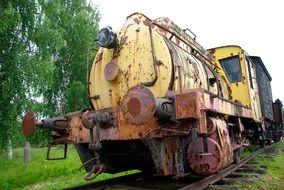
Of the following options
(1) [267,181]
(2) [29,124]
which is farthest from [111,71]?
(1) [267,181]

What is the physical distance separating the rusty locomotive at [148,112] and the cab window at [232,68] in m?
2.37

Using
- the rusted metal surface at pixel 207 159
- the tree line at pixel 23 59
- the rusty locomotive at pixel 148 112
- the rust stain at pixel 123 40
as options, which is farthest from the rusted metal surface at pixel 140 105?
the tree line at pixel 23 59

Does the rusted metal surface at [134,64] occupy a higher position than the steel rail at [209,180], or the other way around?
the rusted metal surface at [134,64]

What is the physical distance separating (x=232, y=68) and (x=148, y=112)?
583 centimetres

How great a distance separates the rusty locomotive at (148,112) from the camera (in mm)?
5129

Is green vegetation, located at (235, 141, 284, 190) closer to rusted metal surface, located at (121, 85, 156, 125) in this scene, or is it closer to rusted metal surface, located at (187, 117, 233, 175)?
rusted metal surface, located at (187, 117, 233, 175)

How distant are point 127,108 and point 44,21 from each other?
10.6 meters

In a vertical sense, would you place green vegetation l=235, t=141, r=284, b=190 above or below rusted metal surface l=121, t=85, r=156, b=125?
below

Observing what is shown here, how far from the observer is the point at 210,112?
19.2 ft

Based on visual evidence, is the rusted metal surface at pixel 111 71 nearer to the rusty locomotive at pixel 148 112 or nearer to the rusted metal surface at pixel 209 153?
the rusty locomotive at pixel 148 112

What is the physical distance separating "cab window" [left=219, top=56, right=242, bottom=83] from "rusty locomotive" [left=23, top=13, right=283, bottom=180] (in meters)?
2.37

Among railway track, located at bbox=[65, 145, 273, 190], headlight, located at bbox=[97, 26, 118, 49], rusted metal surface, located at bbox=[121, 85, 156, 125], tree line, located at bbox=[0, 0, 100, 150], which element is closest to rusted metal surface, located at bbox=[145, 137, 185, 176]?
railway track, located at bbox=[65, 145, 273, 190]

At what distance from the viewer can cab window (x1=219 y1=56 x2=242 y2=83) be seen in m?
9.87

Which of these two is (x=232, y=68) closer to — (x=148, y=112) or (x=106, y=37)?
(x=106, y=37)
